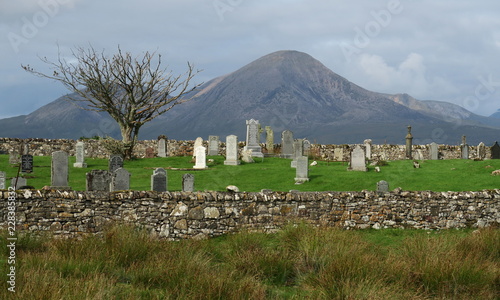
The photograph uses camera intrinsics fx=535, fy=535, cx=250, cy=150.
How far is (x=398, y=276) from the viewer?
903cm

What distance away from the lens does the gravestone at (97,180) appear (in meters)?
17.5

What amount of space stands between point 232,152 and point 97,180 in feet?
53.0

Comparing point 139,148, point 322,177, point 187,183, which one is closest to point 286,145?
point 139,148

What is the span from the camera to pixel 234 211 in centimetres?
1355

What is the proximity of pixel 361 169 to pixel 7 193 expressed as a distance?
757 inches

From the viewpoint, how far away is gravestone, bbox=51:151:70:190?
2038cm

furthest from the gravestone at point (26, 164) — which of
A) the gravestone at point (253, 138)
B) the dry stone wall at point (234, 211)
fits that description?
the dry stone wall at point (234, 211)

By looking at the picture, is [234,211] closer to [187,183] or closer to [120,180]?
[187,183]

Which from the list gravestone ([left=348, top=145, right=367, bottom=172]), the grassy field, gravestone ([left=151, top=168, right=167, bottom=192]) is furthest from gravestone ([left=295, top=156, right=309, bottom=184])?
gravestone ([left=151, top=168, right=167, bottom=192])

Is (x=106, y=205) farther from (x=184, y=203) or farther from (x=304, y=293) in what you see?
(x=304, y=293)

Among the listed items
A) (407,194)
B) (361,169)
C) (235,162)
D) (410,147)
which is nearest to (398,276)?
(407,194)

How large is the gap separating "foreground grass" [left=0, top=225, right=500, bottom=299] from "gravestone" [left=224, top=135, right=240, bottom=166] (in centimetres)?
2179

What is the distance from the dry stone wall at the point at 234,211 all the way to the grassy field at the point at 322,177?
691 centimetres

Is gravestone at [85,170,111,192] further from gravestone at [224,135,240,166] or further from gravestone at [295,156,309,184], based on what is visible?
gravestone at [224,135,240,166]
